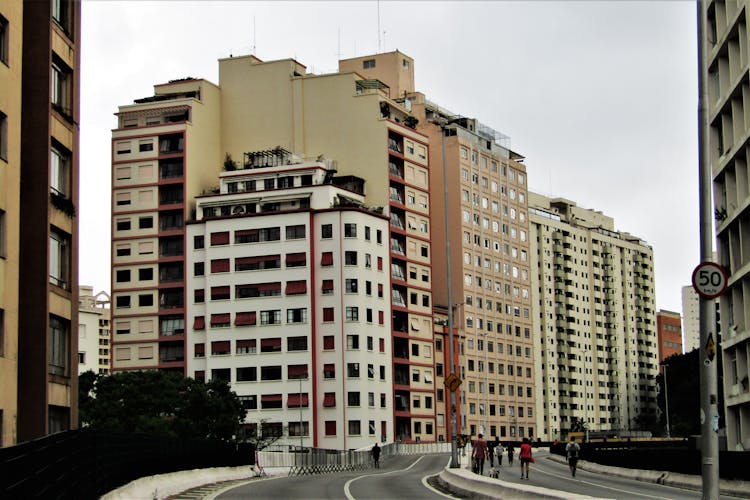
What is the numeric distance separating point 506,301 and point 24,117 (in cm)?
12047

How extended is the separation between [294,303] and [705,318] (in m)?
97.4

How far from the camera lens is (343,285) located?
117m

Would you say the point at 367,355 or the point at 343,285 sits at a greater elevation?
the point at 343,285

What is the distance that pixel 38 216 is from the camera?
37.1 metres

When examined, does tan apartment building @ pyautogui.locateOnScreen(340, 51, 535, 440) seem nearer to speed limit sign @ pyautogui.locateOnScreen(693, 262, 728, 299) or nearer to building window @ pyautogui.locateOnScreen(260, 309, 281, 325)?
building window @ pyautogui.locateOnScreen(260, 309, 281, 325)

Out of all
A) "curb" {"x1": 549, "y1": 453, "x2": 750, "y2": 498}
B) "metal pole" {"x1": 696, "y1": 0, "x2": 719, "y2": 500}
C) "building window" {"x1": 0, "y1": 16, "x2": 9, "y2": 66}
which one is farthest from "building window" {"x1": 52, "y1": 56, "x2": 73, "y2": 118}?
"curb" {"x1": 549, "y1": 453, "x2": 750, "y2": 498}

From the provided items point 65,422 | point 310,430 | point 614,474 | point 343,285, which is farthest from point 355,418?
point 65,422

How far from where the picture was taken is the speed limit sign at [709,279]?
19875mm

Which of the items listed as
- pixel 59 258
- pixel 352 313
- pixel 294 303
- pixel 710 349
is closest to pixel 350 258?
pixel 352 313

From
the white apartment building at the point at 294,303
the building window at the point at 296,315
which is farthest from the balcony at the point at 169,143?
the building window at the point at 296,315

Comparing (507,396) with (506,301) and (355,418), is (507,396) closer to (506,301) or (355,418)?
(506,301)

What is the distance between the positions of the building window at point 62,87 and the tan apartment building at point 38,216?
0.12 ft

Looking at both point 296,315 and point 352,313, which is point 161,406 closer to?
point 296,315

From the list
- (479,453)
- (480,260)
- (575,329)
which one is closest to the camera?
(479,453)
